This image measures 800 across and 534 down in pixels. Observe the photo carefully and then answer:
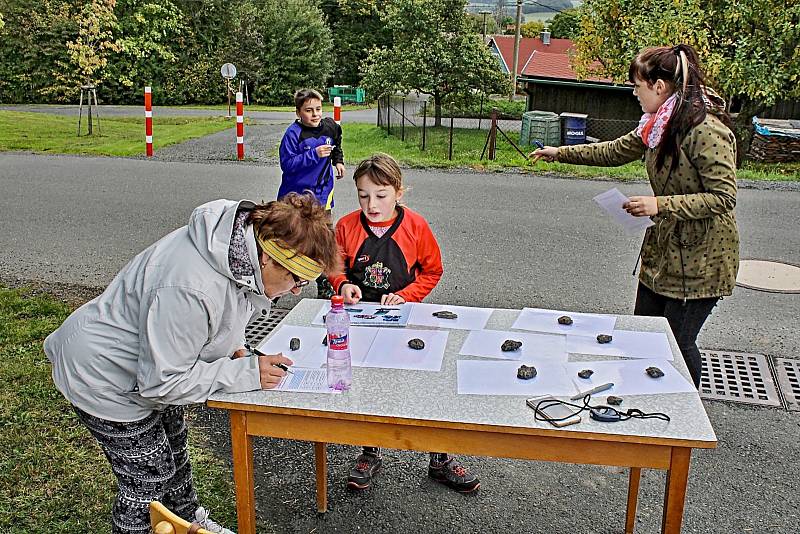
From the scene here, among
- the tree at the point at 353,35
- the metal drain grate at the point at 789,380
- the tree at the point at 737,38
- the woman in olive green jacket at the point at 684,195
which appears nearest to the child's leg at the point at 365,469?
the woman in olive green jacket at the point at 684,195

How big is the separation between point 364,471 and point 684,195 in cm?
187

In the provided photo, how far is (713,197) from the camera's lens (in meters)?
3.12

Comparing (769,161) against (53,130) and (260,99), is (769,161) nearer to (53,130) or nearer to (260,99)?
(53,130)

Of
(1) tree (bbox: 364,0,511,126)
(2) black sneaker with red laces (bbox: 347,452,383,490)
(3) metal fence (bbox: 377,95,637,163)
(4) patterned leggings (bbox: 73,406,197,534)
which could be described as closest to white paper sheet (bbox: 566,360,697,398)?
(2) black sneaker with red laces (bbox: 347,452,383,490)

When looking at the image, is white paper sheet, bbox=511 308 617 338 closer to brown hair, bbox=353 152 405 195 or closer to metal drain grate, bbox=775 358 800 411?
brown hair, bbox=353 152 405 195

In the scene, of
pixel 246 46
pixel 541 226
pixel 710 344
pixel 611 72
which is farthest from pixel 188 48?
pixel 710 344

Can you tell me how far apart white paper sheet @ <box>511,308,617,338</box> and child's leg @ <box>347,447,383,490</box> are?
94cm

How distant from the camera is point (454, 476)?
351cm

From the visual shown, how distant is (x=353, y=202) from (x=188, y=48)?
27.7 meters

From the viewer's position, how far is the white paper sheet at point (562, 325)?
3012mm

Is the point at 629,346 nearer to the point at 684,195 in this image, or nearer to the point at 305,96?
the point at 684,195

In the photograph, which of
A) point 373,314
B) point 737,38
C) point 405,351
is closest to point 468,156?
point 737,38

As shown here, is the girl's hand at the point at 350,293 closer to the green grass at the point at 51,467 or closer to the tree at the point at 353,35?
the green grass at the point at 51,467

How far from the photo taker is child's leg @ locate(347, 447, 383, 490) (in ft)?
11.4
